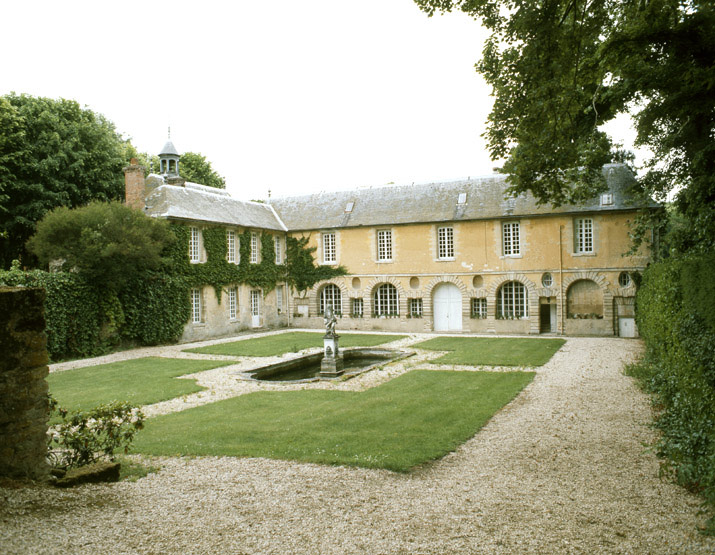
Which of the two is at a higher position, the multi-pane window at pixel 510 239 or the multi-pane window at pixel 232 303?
the multi-pane window at pixel 510 239

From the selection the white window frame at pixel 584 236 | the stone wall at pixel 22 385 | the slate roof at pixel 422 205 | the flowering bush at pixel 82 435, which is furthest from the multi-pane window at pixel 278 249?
the stone wall at pixel 22 385

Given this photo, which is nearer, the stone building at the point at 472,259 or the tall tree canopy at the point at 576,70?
the tall tree canopy at the point at 576,70

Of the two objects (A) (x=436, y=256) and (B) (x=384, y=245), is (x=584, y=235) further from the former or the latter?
(B) (x=384, y=245)

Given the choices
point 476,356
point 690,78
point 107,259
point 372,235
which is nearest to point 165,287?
point 107,259

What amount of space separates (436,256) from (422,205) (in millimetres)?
3034

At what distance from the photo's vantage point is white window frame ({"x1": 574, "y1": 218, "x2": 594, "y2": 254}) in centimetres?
2538

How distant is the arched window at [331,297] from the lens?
102 feet

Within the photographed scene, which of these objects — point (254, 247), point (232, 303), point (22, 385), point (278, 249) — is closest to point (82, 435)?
point (22, 385)

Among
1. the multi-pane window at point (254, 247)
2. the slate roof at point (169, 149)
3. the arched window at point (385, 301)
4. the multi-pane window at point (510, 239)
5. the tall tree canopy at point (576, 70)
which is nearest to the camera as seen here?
the tall tree canopy at point (576, 70)

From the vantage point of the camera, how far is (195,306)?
84.2ft

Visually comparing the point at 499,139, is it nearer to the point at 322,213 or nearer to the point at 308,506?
the point at 308,506

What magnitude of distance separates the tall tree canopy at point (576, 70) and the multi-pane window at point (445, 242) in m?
15.2

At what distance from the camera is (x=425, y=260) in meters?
28.5

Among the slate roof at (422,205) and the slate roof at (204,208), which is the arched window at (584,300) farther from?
the slate roof at (204,208)
